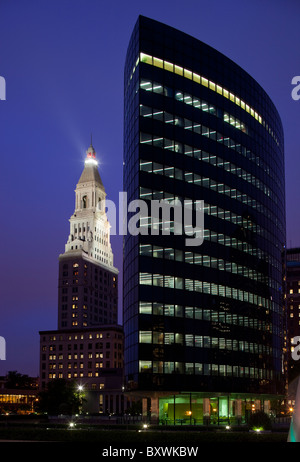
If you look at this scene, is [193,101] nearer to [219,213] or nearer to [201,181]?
[201,181]

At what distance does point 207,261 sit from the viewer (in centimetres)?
8712

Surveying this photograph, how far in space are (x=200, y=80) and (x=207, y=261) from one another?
27.0 m

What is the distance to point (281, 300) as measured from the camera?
117m

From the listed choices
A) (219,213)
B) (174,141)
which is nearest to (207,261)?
(219,213)

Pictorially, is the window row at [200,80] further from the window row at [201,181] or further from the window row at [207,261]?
the window row at [207,261]

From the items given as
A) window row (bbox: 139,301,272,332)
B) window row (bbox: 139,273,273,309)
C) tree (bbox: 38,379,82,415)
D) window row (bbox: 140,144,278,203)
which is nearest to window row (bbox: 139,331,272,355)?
window row (bbox: 139,301,272,332)

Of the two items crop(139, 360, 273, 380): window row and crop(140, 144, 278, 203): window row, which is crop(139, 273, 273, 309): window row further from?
crop(140, 144, 278, 203): window row

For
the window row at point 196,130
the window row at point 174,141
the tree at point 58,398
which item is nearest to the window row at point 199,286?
the window row at point 174,141

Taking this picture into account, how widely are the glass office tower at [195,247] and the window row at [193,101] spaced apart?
169 mm

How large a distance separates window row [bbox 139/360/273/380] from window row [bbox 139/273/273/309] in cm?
991

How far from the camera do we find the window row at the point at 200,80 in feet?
272

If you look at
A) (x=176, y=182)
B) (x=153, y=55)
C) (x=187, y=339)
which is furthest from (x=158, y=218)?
(x=153, y=55)

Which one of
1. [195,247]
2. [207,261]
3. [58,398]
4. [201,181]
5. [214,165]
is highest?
[214,165]

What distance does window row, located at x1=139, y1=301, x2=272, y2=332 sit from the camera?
77000mm
